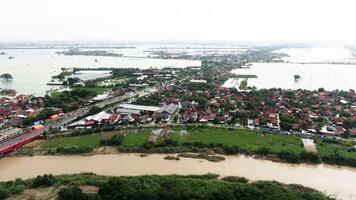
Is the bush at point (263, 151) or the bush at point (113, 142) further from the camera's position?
the bush at point (113, 142)

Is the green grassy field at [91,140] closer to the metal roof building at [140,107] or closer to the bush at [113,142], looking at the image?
the bush at [113,142]

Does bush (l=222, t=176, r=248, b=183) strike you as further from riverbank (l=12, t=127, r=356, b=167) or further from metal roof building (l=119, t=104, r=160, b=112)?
metal roof building (l=119, t=104, r=160, b=112)

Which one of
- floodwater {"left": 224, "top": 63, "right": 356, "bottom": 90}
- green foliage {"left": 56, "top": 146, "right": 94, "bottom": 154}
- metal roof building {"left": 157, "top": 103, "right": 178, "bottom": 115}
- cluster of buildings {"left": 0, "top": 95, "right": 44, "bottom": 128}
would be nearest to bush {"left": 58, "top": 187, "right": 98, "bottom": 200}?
green foliage {"left": 56, "top": 146, "right": 94, "bottom": 154}

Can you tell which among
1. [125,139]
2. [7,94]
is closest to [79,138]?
[125,139]

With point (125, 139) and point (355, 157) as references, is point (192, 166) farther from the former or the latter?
point (355, 157)

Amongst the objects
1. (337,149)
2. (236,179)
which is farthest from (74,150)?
(337,149)

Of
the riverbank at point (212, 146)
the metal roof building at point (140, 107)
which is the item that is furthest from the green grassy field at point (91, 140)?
the metal roof building at point (140, 107)
